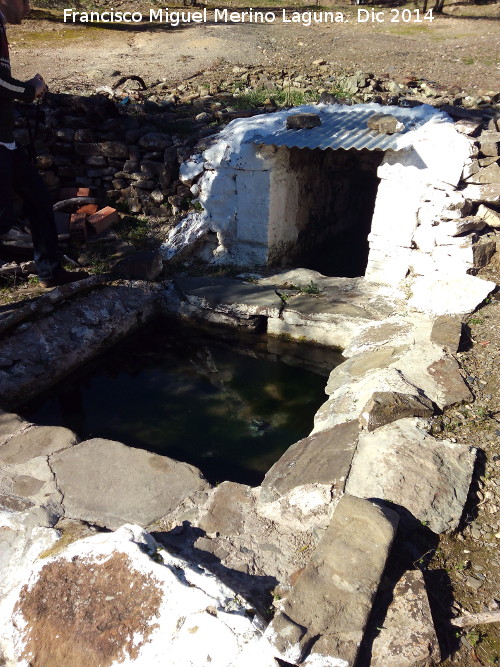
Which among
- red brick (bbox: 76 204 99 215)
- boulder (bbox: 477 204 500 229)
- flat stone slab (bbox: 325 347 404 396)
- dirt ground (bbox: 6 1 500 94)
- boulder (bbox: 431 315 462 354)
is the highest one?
dirt ground (bbox: 6 1 500 94)

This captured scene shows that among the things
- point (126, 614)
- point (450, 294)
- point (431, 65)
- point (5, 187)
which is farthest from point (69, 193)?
point (431, 65)

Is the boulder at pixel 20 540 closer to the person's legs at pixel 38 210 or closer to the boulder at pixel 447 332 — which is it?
the person's legs at pixel 38 210

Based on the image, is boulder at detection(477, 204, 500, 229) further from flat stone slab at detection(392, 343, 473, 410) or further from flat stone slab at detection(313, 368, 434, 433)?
flat stone slab at detection(313, 368, 434, 433)

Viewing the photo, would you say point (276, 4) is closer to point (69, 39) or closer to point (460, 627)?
point (69, 39)

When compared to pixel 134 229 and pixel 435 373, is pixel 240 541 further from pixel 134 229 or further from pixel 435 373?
pixel 134 229

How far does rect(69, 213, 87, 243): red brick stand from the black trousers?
1.28 m

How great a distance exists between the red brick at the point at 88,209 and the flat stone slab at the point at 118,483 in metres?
4.02

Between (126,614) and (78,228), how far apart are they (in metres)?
5.28

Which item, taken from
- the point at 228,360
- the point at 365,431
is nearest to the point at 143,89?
the point at 228,360

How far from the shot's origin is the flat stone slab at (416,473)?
10.8 ft

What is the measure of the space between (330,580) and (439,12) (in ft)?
52.3

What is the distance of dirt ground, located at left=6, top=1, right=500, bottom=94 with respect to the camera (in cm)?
1012

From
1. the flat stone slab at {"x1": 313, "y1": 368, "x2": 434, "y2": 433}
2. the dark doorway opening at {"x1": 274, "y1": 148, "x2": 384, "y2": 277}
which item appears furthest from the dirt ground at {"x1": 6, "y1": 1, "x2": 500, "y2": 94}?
the flat stone slab at {"x1": 313, "y1": 368, "x2": 434, "y2": 433}

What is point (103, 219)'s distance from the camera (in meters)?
7.09
